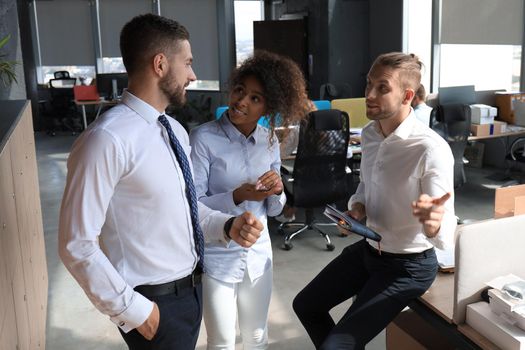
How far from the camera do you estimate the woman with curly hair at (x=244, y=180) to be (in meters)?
2.04

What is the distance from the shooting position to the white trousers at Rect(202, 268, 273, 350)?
6.69 feet

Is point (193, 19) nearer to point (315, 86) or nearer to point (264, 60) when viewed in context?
point (315, 86)

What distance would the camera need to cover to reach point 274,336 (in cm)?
319

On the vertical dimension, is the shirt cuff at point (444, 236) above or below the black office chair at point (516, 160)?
above

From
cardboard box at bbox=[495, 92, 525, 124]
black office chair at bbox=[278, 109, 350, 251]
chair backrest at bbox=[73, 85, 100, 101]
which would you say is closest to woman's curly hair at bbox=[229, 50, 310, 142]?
black office chair at bbox=[278, 109, 350, 251]

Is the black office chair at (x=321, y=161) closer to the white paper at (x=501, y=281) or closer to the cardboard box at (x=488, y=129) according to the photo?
the cardboard box at (x=488, y=129)

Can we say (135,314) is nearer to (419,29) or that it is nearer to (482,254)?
(482,254)

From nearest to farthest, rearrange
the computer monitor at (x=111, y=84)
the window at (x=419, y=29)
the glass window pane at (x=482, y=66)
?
1. the glass window pane at (x=482, y=66)
2. the window at (x=419, y=29)
3. the computer monitor at (x=111, y=84)

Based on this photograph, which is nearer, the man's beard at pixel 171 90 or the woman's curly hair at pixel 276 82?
the man's beard at pixel 171 90

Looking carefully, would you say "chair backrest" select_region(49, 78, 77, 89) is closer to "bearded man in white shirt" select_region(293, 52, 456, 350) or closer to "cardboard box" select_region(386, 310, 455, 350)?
"cardboard box" select_region(386, 310, 455, 350)

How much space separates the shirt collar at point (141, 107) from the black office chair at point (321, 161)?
2670mm

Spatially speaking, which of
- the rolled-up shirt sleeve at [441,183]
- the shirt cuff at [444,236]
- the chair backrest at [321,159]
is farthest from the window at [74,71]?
the shirt cuff at [444,236]

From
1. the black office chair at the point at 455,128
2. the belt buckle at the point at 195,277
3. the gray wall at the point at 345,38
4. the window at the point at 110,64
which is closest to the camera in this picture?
the belt buckle at the point at 195,277

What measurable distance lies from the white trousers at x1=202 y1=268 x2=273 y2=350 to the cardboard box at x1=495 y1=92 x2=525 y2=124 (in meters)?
5.14
